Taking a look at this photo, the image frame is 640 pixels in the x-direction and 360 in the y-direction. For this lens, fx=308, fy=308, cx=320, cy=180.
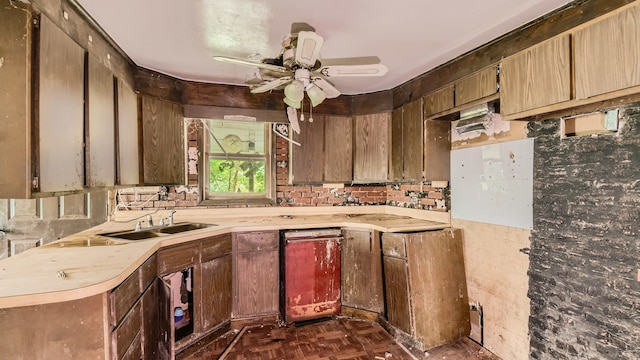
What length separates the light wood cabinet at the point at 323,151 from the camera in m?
3.42

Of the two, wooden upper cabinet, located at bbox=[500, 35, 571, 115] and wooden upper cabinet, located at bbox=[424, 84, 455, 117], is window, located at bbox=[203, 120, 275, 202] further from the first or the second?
wooden upper cabinet, located at bbox=[500, 35, 571, 115]

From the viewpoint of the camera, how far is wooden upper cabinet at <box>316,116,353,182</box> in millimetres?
3490

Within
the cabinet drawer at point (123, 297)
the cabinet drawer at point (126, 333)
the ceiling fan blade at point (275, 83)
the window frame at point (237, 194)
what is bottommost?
the cabinet drawer at point (126, 333)

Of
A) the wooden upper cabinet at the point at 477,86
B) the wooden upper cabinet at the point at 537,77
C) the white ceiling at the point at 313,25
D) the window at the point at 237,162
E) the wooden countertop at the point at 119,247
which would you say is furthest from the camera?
the window at the point at 237,162

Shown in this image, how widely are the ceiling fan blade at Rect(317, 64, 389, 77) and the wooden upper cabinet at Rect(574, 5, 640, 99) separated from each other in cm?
102

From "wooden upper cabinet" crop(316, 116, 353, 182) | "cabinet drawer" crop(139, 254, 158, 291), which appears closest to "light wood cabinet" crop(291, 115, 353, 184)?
"wooden upper cabinet" crop(316, 116, 353, 182)

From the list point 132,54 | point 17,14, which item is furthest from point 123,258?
point 132,54

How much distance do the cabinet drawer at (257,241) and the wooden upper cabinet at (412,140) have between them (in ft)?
4.74

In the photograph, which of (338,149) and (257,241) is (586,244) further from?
(257,241)

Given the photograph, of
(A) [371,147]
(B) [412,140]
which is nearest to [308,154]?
(A) [371,147]

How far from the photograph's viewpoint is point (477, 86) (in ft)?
7.54

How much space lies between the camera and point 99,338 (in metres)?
1.36

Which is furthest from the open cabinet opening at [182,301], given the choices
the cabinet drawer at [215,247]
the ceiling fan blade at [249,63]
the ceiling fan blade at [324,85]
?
the ceiling fan blade at [324,85]

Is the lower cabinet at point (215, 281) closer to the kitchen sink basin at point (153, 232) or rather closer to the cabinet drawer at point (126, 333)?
the kitchen sink basin at point (153, 232)
